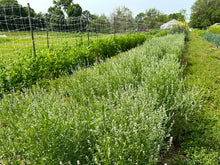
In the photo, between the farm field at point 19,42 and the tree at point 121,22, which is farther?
the tree at point 121,22

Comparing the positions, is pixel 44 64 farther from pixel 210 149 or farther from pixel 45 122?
pixel 210 149

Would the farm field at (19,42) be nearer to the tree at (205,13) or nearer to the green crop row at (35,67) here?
the green crop row at (35,67)

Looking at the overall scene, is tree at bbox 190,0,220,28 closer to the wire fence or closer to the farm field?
the wire fence

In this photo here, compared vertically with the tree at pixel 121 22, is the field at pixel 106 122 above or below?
below

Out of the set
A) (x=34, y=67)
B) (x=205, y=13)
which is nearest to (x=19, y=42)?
(x=34, y=67)

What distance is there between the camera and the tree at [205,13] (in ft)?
188

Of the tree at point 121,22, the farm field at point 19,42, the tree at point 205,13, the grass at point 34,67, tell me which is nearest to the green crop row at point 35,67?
the grass at point 34,67

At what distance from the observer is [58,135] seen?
1.73 m

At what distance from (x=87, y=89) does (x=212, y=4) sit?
75.6 meters

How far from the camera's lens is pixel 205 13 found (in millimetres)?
59781

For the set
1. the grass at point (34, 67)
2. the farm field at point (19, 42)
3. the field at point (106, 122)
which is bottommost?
the field at point (106, 122)

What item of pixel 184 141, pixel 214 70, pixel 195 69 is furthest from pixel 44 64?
pixel 214 70

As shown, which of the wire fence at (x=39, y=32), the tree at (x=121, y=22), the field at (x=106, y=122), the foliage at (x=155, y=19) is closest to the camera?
the field at (x=106, y=122)

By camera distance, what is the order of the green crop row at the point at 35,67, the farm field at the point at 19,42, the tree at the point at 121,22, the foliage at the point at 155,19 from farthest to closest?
the foliage at the point at 155,19 < the tree at the point at 121,22 < the farm field at the point at 19,42 < the green crop row at the point at 35,67
